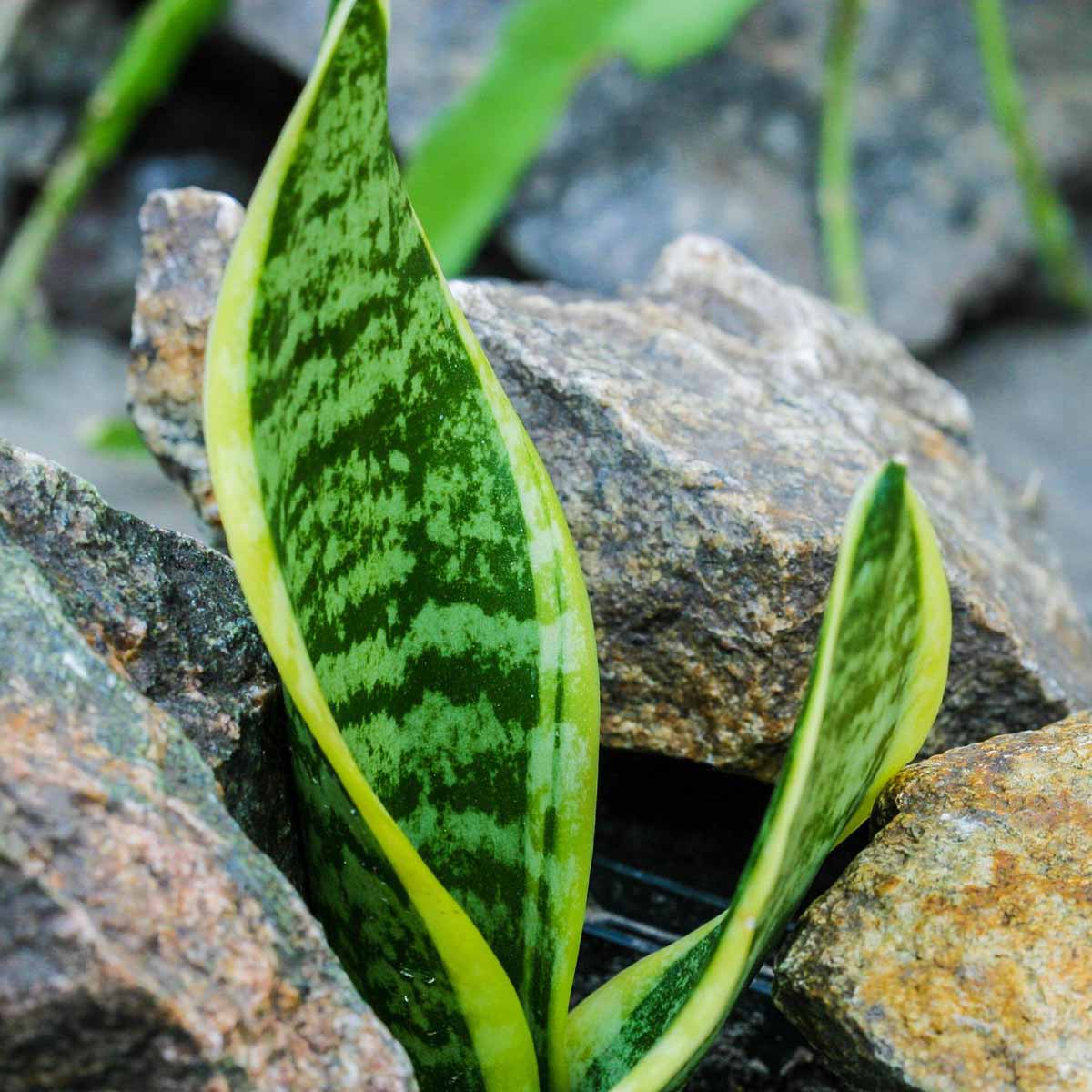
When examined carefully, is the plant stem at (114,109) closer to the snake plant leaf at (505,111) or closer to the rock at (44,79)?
the rock at (44,79)

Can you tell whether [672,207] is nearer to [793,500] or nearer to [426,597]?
[793,500]

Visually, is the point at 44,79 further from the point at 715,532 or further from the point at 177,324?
the point at 715,532

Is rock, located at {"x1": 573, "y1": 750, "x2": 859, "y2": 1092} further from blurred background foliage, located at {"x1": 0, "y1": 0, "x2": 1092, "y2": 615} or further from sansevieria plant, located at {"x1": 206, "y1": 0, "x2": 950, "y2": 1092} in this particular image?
blurred background foliage, located at {"x1": 0, "y1": 0, "x2": 1092, "y2": 615}

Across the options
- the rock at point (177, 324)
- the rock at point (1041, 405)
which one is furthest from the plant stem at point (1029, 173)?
the rock at point (177, 324)

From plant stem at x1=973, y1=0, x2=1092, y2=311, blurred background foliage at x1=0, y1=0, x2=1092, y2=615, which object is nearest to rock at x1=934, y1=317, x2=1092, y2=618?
blurred background foliage at x1=0, y1=0, x2=1092, y2=615

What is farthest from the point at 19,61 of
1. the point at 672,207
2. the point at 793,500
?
the point at 793,500

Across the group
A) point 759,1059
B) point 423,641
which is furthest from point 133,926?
point 759,1059
